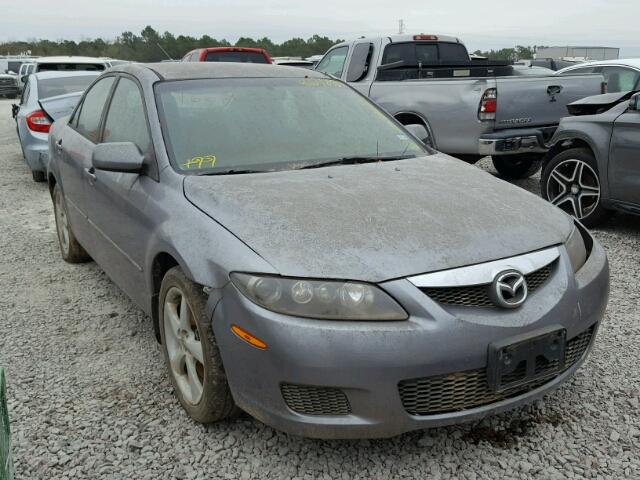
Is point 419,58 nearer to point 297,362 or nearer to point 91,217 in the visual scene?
point 91,217

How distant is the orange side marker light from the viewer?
2.26 metres

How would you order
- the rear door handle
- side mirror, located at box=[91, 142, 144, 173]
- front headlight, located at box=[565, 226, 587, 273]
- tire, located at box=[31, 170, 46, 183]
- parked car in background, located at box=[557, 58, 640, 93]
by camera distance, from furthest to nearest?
parked car in background, located at box=[557, 58, 640, 93] < tire, located at box=[31, 170, 46, 183] < the rear door handle < side mirror, located at box=[91, 142, 144, 173] < front headlight, located at box=[565, 226, 587, 273]

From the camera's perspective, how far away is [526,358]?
2359mm

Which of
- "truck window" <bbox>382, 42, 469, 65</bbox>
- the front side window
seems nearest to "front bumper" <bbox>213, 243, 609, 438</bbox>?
the front side window

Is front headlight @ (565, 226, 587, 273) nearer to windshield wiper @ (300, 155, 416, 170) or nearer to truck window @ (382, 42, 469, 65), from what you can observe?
windshield wiper @ (300, 155, 416, 170)

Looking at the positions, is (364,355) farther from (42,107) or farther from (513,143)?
(42,107)

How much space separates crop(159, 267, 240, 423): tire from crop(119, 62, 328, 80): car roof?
1.40m

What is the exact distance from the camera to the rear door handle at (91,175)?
Result: 3855 mm

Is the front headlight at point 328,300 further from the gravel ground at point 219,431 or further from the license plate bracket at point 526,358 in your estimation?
the gravel ground at point 219,431

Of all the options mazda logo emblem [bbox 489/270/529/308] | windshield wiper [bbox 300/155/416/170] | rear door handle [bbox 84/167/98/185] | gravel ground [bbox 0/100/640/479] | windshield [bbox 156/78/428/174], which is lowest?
gravel ground [bbox 0/100/640/479]

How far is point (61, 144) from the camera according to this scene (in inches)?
184

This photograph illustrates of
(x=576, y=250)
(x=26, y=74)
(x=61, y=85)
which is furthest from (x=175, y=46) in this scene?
(x=576, y=250)

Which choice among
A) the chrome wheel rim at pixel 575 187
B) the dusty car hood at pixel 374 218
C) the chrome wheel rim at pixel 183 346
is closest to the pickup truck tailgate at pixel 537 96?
the chrome wheel rim at pixel 575 187

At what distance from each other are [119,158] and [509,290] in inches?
78.0
